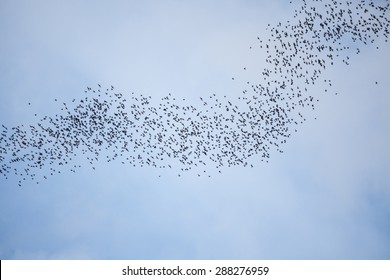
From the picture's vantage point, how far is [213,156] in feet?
54.7

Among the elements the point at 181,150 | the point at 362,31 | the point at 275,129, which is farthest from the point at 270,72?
the point at 181,150

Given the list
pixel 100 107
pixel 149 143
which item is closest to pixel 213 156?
pixel 149 143

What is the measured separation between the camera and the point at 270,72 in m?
15.9

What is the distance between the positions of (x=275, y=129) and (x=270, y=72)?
2517 millimetres

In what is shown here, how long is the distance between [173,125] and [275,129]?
4572mm
